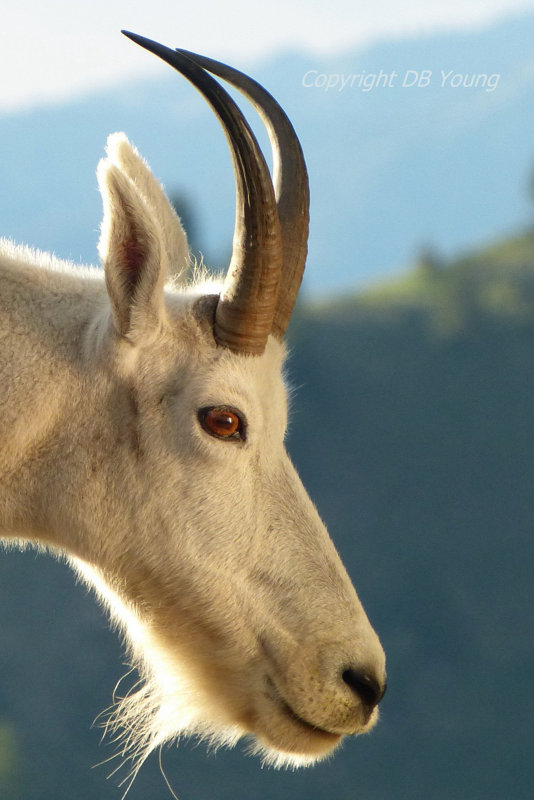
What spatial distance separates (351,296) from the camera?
16012 cm

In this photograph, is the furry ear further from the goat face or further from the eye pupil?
the eye pupil

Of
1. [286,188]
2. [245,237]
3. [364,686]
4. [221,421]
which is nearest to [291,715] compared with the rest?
[364,686]

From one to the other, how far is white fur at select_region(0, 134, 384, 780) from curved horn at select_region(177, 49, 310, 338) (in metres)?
0.47

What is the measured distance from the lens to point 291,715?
15.2 ft

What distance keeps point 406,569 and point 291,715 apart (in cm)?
13440

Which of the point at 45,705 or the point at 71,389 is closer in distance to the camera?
the point at 71,389

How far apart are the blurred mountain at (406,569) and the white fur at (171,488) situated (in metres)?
108

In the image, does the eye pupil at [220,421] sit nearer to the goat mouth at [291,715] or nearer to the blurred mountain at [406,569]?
the goat mouth at [291,715]

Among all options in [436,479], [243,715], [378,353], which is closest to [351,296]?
[378,353]

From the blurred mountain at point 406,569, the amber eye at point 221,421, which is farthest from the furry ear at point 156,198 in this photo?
the blurred mountain at point 406,569

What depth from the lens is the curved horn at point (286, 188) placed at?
16.6 feet

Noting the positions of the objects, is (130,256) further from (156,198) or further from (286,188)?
(156,198)

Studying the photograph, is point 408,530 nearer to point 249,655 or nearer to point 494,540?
point 494,540

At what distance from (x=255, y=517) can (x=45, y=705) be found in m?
123
